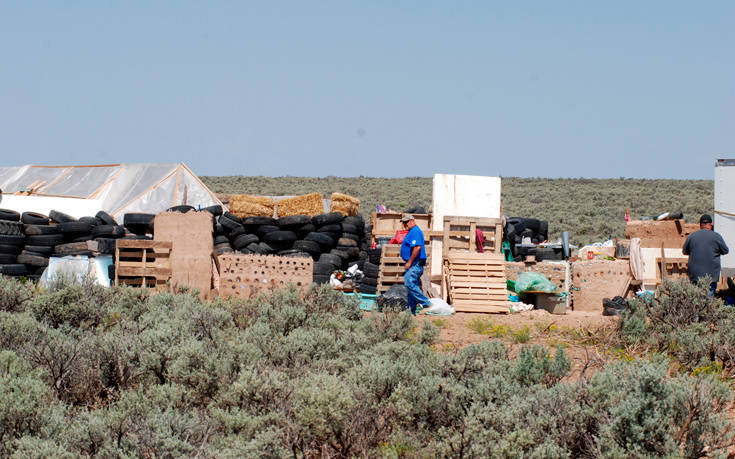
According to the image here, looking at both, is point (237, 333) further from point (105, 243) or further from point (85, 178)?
point (85, 178)

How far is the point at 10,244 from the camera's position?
17.7 m

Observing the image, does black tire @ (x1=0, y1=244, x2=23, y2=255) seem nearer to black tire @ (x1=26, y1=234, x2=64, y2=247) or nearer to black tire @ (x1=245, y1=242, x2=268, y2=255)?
black tire @ (x1=26, y1=234, x2=64, y2=247)

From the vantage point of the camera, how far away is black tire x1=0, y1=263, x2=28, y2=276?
1717cm

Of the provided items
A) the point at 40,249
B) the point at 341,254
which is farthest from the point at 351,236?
the point at 40,249

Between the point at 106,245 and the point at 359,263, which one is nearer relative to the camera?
the point at 106,245

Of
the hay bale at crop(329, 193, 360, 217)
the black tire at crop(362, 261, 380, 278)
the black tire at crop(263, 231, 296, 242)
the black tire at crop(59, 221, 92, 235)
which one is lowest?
the black tire at crop(362, 261, 380, 278)

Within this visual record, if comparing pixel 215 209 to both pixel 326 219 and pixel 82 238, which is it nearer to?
pixel 326 219

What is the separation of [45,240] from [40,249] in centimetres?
23

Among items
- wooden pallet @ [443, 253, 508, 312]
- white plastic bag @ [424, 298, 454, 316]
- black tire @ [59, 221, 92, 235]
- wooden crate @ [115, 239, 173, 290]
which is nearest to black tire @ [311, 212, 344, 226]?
wooden pallet @ [443, 253, 508, 312]

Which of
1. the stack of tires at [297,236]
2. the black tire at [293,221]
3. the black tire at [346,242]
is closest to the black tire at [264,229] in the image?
the stack of tires at [297,236]

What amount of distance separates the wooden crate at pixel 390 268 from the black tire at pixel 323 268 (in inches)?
102

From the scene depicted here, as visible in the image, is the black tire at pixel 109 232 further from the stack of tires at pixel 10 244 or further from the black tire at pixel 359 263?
the black tire at pixel 359 263

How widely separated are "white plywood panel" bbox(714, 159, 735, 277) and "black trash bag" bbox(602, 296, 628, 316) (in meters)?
1.99

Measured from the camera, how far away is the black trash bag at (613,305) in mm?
15000
